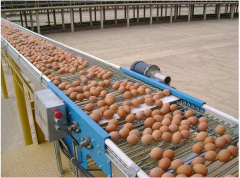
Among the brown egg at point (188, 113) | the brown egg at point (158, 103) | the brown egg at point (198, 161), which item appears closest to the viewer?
the brown egg at point (198, 161)

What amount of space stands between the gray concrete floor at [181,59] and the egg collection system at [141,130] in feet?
10.4

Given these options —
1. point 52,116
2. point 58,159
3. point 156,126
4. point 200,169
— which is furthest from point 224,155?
point 58,159

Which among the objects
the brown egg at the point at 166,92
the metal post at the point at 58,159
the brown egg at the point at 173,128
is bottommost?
the metal post at the point at 58,159

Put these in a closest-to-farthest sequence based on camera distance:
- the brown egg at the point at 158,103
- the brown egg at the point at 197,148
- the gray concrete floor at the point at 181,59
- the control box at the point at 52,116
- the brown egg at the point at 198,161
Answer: the brown egg at the point at 198,161
the brown egg at the point at 197,148
the control box at the point at 52,116
the brown egg at the point at 158,103
the gray concrete floor at the point at 181,59

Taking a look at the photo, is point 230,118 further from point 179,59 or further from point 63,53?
point 179,59

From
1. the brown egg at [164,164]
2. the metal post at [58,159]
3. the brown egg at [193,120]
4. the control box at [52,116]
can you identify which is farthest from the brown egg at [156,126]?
the metal post at [58,159]

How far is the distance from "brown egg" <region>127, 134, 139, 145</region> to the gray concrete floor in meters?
3.69

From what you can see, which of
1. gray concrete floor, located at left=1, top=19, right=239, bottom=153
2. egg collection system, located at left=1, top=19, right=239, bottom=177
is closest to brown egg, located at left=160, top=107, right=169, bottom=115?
egg collection system, located at left=1, top=19, right=239, bottom=177

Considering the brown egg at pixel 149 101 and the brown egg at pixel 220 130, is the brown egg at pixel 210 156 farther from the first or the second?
the brown egg at pixel 149 101

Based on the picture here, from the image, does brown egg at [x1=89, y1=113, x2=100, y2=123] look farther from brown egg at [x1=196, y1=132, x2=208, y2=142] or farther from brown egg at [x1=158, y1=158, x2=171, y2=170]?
brown egg at [x1=196, y1=132, x2=208, y2=142]

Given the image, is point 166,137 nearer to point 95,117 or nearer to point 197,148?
point 197,148

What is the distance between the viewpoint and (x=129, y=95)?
2.04 metres

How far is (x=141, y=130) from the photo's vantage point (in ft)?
5.34

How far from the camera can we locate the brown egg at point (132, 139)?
1.39 m
